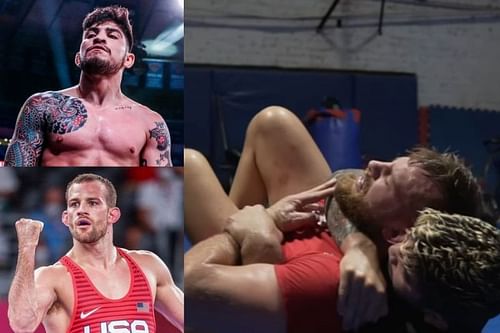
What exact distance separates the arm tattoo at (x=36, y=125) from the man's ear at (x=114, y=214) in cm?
16

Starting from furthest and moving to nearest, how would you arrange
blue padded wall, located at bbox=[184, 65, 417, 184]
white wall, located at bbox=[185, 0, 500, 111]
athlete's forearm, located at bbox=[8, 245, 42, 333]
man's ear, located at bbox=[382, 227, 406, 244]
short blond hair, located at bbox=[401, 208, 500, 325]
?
white wall, located at bbox=[185, 0, 500, 111] → blue padded wall, located at bbox=[184, 65, 417, 184] → man's ear, located at bbox=[382, 227, 406, 244] → short blond hair, located at bbox=[401, 208, 500, 325] → athlete's forearm, located at bbox=[8, 245, 42, 333]

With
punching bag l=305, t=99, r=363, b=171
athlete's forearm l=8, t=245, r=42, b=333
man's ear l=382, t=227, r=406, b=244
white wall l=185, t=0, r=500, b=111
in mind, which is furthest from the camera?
white wall l=185, t=0, r=500, b=111

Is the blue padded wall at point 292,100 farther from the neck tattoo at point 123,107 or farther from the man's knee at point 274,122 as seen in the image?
the neck tattoo at point 123,107

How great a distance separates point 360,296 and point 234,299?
0.29 metres

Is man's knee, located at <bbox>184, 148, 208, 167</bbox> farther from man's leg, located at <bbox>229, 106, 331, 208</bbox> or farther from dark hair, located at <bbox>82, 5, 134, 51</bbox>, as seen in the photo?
dark hair, located at <bbox>82, 5, 134, 51</bbox>

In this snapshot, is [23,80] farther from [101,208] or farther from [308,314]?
[308,314]

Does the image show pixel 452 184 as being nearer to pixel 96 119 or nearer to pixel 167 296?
pixel 167 296

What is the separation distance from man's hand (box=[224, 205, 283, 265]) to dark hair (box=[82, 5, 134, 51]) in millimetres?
507

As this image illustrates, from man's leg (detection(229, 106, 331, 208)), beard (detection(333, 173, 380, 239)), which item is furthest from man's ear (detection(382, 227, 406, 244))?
man's leg (detection(229, 106, 331, 208))

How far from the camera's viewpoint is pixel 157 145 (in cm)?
117

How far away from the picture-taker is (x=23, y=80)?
44.3 inches

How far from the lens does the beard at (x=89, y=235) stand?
1.14 m

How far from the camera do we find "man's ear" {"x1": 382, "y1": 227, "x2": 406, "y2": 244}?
140 centimetres

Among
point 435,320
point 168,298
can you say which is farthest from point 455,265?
point 168,298
